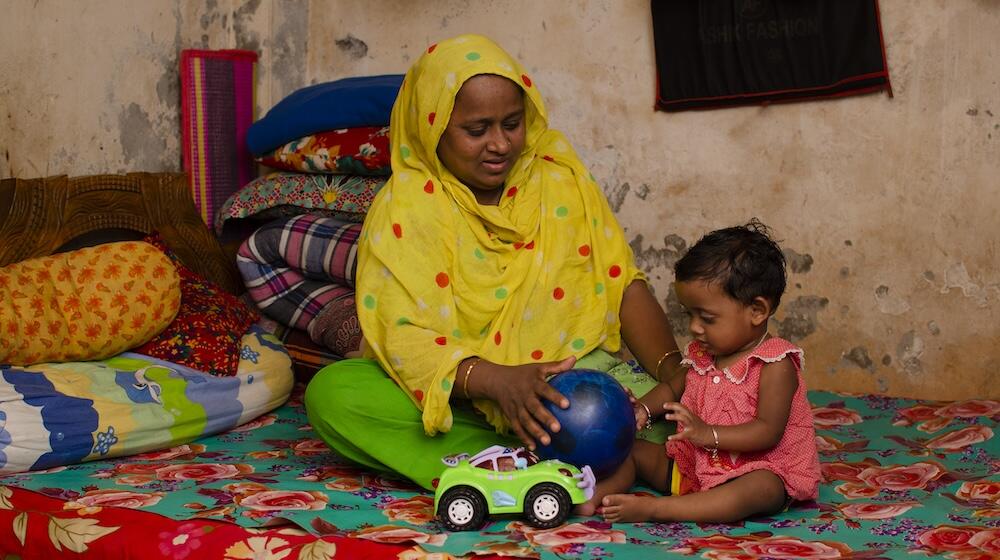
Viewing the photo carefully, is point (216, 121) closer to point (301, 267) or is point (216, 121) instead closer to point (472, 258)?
point (301, 267)

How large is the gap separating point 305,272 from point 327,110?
0.66 metres

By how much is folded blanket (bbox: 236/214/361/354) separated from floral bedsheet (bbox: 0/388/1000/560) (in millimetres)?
562

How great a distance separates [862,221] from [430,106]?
6.15 feet

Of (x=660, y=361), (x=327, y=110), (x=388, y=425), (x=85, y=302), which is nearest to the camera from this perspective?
(x=388, y=425)

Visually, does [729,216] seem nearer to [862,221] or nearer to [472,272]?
[862,221]

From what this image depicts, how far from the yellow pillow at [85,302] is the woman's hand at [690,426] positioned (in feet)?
6.44

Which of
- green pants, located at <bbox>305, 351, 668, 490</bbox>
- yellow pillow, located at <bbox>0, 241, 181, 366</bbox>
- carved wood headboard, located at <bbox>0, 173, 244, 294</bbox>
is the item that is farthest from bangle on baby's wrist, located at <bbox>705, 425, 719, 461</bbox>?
carved wood headboard, located at <bbox>0, 173, 244, 294</bbox>

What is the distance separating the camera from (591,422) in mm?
2684

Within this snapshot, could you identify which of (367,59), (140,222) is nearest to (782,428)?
(140,222)

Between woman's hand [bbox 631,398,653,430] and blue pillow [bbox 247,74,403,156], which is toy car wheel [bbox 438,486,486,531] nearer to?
woman's hand [bbox 631,398,653,430]

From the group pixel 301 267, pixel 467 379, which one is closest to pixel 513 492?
pixel 467 379

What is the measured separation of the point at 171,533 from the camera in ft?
8.63

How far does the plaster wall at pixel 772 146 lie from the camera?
13.3 feet

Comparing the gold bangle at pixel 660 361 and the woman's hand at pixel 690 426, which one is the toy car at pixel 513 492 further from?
the gold bangle at pixel 660 361
